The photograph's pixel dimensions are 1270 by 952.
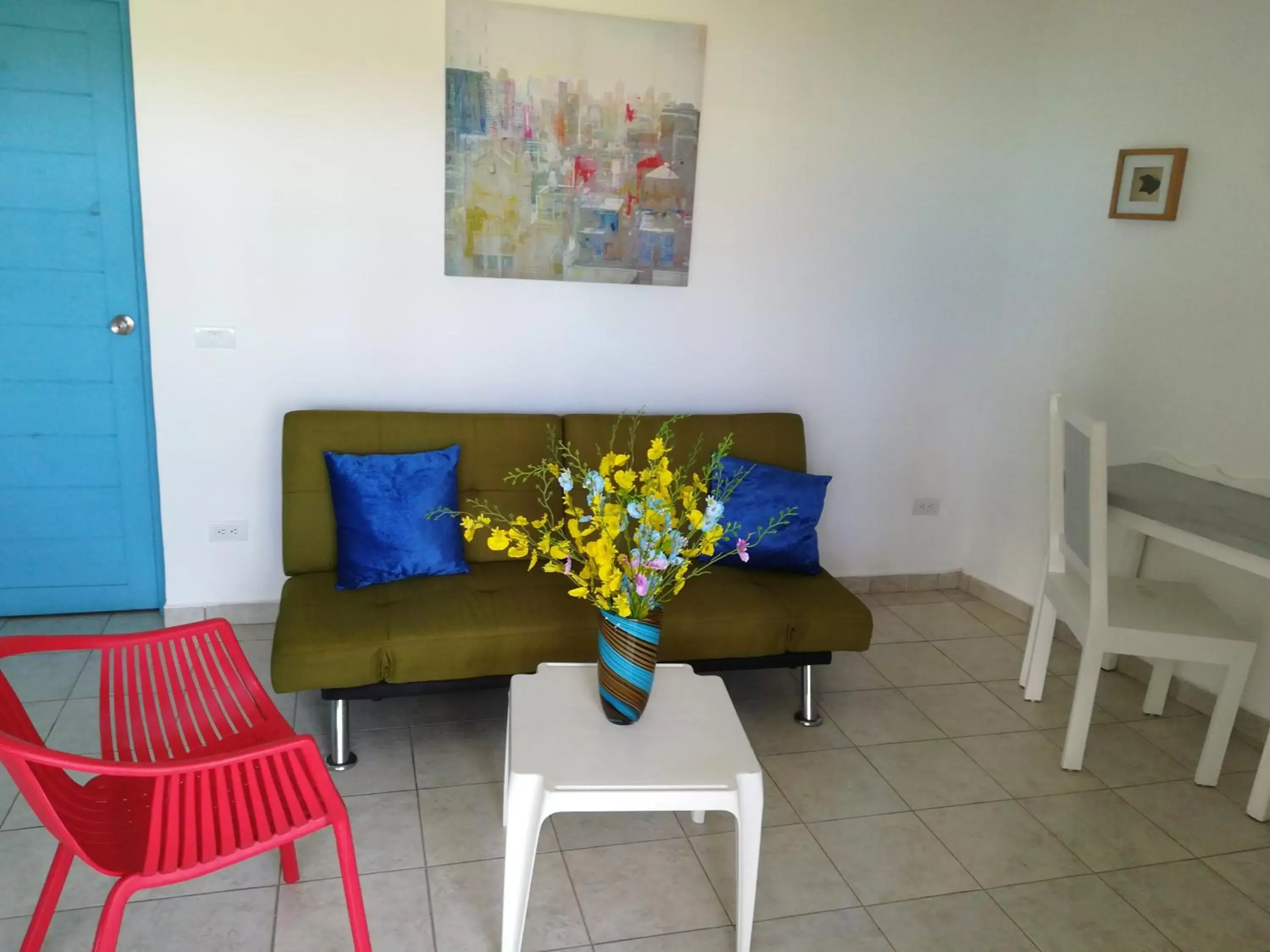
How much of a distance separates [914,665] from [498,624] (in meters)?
1.57

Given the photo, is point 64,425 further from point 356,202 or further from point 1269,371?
point 1269,371

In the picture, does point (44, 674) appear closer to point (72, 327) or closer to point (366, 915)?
point (72, 327)

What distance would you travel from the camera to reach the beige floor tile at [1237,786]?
263 cm

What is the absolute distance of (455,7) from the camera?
2967 millimetres

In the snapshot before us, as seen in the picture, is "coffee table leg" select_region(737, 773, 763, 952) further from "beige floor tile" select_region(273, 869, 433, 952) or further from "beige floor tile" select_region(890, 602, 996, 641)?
"beige floor tile" select_region(890, 602, 996, 641)

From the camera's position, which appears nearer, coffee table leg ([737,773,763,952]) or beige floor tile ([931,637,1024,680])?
coffee table leg ([737,773,763,952])

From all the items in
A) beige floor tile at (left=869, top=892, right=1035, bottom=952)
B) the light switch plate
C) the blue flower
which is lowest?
beige floor tile at (left=869, top=892, right=1035, bottom=952)

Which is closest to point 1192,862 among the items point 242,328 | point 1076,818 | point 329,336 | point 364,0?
point 1076,818

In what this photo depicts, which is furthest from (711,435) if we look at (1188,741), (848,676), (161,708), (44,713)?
(44,713)

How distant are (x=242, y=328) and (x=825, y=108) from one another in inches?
84.4

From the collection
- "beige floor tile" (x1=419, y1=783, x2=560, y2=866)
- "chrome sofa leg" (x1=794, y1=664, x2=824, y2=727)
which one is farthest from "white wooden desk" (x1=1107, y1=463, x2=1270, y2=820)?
"beige floor tile" (x1=419, y1=783, x2=560, y2=866)

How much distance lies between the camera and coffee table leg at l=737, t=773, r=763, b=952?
1876 millimetres

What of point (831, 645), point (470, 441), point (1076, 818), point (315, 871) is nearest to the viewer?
point (315, 871)

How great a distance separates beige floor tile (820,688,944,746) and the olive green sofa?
0.14m
